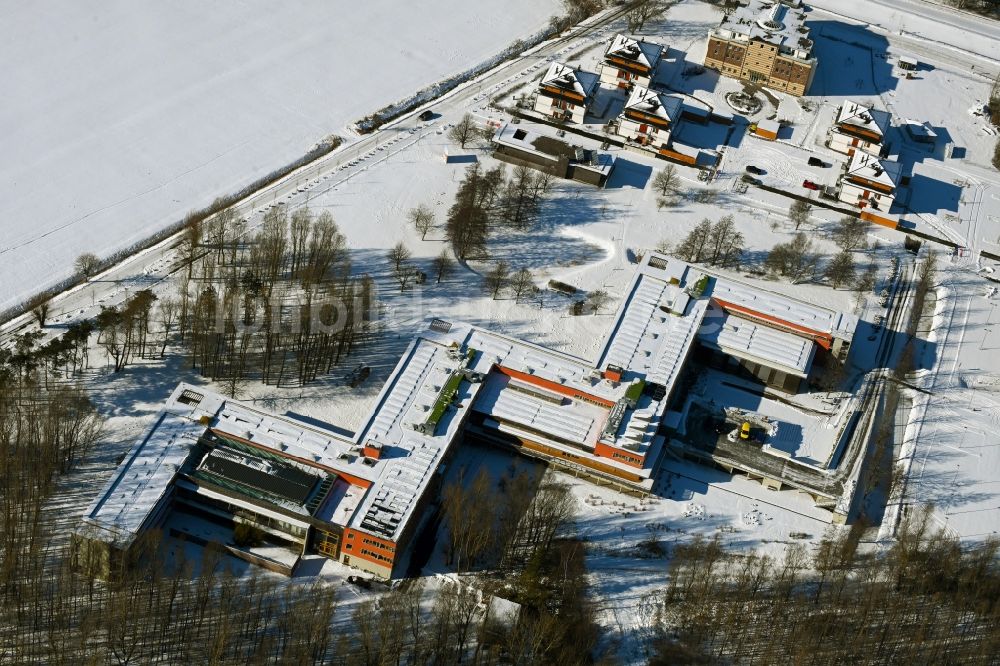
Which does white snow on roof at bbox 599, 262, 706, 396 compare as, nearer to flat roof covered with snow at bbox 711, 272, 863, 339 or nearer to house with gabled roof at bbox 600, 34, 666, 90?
flat roof covered with snow at bbox 711, 272, 863, 339

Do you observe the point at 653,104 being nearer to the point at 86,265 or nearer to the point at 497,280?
the point at 497,280

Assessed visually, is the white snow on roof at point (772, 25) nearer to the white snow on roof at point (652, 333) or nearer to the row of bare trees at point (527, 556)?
the white snow on roof at point (652, 333)

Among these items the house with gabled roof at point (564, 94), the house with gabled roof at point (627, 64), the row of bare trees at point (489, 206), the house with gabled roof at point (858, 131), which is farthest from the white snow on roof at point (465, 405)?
the house with gabled roof at point (627, 64)

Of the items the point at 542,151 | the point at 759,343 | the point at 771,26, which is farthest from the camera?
the point at 771,26

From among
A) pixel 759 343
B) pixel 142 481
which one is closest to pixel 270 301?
pixel 142 481

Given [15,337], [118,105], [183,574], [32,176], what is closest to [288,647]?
[183,574]

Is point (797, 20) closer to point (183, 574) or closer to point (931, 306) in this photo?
point (931, 306)
